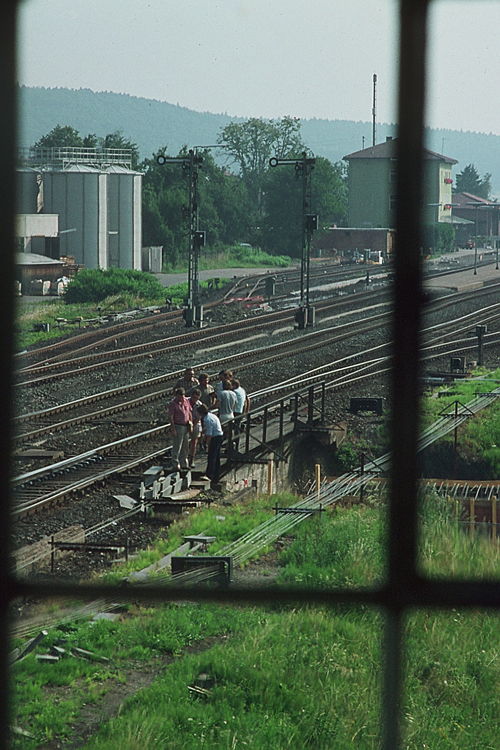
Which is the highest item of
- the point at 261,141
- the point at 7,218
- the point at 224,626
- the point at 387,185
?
the point at 261,141

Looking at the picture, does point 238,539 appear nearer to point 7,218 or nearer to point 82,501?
point 82,501

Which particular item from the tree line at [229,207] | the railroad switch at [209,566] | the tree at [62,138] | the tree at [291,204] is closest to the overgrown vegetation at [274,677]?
the railroad switch at [209,566]

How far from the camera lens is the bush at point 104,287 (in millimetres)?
36031

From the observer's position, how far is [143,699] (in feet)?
20.6

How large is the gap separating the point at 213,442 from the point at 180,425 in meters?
0.51

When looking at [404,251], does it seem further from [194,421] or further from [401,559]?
[194,421]

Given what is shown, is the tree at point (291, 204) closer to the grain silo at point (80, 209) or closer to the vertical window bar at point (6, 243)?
the grain silo at point (80, 209)

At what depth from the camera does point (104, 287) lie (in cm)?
3641

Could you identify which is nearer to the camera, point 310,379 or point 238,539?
point 238,539

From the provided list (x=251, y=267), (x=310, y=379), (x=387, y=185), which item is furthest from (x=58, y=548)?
(x=387, y=185)

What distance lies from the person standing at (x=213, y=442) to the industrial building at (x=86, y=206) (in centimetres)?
3544

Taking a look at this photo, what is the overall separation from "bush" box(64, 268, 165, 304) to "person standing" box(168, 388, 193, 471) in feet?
79.8

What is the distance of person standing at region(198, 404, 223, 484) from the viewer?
39.6 ft

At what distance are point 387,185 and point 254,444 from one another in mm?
53227
